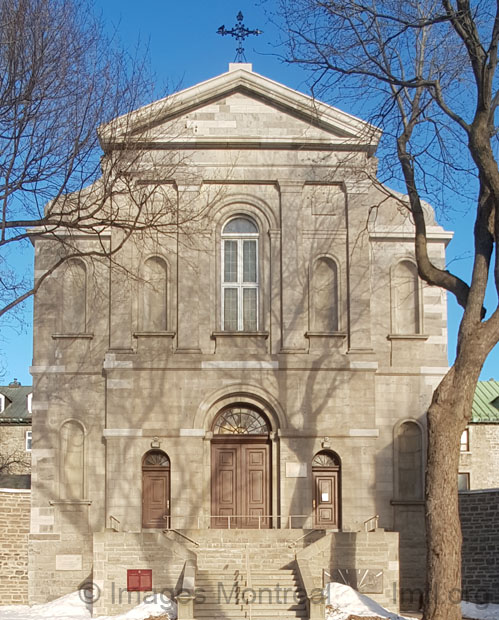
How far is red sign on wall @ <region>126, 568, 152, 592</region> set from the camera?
24.1 metres

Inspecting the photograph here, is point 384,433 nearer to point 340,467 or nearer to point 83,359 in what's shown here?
point 340,467

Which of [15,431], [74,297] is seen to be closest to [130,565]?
[74,297]

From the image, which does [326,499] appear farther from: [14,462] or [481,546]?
[14,462]

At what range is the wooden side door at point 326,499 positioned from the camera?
27781mm

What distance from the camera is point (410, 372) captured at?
28.7m

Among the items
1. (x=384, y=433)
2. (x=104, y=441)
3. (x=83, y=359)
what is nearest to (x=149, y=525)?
(x=104, y=441)

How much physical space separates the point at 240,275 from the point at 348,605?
9716mm

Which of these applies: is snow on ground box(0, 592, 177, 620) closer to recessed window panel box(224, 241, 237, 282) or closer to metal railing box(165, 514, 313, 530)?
metal railing box(165, 514, 313, 530)

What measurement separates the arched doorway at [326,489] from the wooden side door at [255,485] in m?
1.27

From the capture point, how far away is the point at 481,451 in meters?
46.5

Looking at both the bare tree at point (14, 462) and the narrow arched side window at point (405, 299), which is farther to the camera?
the bare tree at point (14, 462)

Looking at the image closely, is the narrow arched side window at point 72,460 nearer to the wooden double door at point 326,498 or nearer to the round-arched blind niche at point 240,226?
the wooden double door at point 326,498

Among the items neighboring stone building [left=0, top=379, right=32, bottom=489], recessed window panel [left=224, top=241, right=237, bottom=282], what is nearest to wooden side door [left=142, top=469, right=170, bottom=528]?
recessed window panel [left=224, top=241, right=237, bottom=282]

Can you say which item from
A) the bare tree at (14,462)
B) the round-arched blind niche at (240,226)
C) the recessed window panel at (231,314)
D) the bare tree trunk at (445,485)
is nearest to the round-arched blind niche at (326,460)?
the recessed window panel at (231,314)
